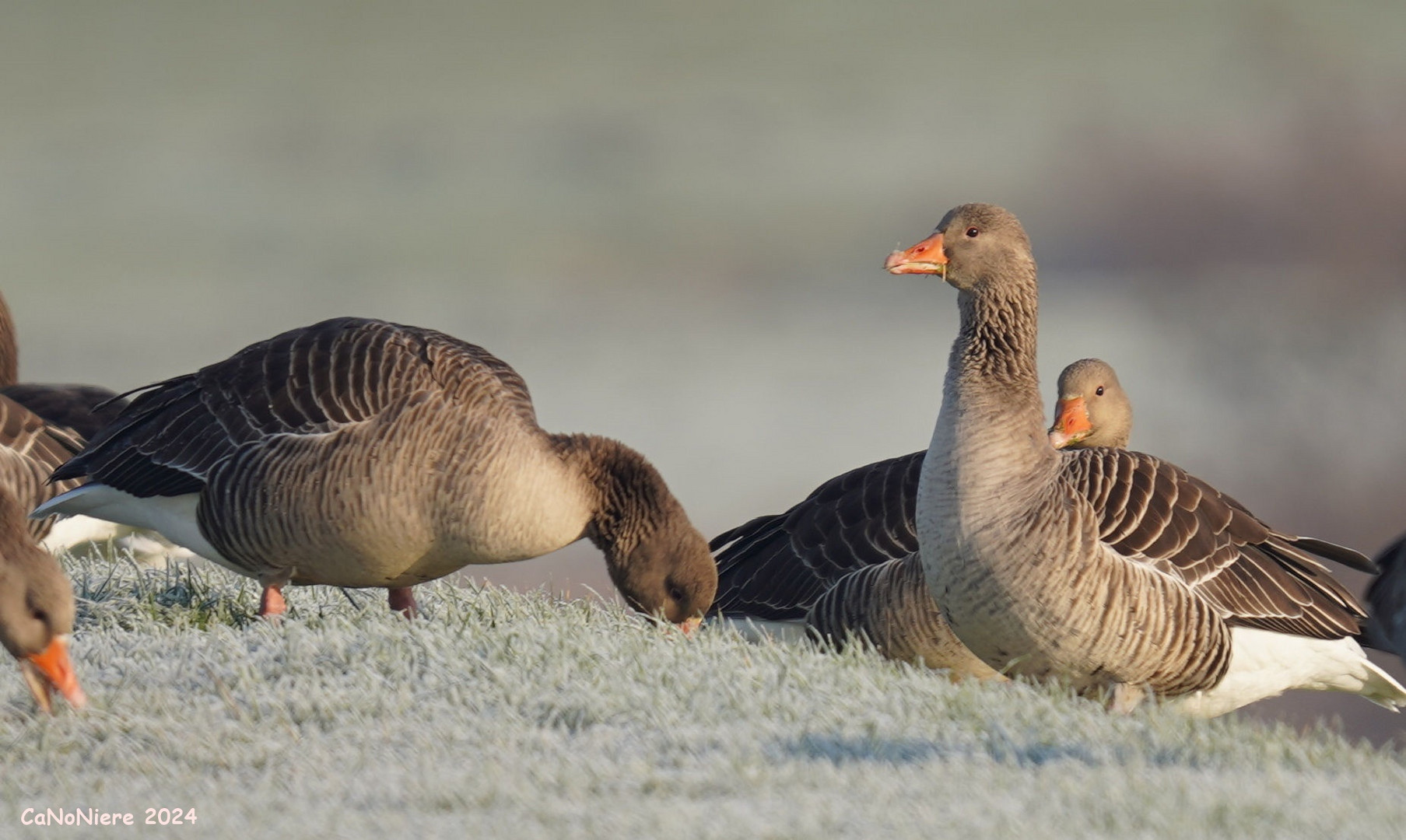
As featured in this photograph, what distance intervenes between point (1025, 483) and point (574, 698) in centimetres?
279

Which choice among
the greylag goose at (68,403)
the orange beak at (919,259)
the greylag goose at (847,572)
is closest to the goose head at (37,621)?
the greylag goose at (847,572)

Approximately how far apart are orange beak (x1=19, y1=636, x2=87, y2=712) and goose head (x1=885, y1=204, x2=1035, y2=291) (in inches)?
184

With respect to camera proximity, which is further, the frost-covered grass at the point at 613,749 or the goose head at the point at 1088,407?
the goose head at the point at 1088,407

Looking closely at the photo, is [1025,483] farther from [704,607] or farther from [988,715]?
[704,607]

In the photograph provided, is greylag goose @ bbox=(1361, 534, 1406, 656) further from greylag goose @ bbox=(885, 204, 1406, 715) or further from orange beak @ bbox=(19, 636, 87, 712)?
orange beak @ bbox=(19, 636, 87, 712)

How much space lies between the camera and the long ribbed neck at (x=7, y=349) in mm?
16516

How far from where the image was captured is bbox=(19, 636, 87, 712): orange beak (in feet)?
22.0

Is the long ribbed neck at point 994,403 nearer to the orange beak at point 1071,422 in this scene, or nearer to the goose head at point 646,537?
the goose head at point 646,537

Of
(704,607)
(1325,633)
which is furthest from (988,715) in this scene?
(1325,633)

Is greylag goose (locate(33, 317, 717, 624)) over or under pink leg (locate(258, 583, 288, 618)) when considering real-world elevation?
over

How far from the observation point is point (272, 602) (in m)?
9.05

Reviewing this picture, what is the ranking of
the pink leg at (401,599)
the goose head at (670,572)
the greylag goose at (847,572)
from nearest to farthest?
the greylag goose at (847,572) < the goose head at (670,572) < the pink leg at (401,599)

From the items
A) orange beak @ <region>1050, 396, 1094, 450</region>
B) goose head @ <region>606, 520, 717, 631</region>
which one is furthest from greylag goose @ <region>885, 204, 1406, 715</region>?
orange beak @ <region>1050, 396, 1094, 450</region>

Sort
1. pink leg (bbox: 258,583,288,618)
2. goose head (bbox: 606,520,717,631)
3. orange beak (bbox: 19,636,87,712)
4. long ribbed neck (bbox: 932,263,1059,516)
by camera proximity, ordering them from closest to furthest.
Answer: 1. orange beak (bbox: 19,636,87,712)
2. long ribbed neck (bbox: 932,263,1059,516)
3. pink leg (bbox: 258,583,288,618)
4. goose head (bbox: 606,520,717,631)
